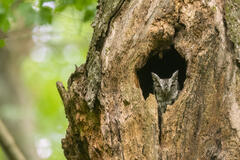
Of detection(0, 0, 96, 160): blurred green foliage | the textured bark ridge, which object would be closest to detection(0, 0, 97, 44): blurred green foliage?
the textured bark ridge

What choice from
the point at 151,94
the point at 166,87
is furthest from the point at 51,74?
the point at 151,94

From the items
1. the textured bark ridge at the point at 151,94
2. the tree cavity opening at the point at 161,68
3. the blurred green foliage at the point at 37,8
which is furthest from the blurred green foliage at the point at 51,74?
the textured bark ridge at the point at 151,94

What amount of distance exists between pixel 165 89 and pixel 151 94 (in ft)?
3.25

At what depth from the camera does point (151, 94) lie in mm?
3867

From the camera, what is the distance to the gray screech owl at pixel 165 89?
4.83 meters

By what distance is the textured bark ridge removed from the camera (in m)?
3.65

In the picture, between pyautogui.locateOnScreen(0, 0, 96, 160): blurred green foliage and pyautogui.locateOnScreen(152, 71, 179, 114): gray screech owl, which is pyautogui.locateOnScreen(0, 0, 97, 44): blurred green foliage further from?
pyautogui.locateOnScreen(0, 0, 96, 160): blurred green foliage

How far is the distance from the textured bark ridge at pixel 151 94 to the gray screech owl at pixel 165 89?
2.44 feet

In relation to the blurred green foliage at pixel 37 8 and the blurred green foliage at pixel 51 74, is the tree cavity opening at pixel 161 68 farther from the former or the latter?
the blurred green foliage at pixel 51 74

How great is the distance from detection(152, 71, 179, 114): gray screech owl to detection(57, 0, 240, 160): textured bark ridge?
75 cm

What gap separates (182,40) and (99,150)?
1384 mm

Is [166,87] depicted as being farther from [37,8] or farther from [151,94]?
[37,8]

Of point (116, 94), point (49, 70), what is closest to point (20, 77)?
point (49, 70)

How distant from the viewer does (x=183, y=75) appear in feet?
17.5
